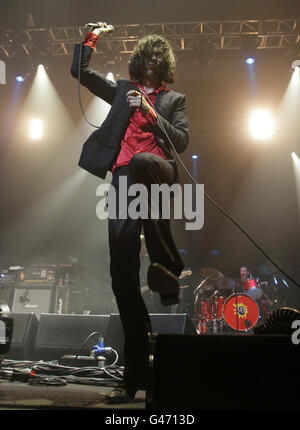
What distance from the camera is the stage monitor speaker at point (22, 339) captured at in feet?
10.6

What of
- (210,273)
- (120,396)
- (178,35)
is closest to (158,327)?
(120,396)

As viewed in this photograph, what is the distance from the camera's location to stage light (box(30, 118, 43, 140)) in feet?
25.5

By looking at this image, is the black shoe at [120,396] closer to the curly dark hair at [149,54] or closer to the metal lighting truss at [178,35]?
the curly dark hair at [149,54]

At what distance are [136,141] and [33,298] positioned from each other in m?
6.97

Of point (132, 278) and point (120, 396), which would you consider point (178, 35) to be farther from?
point (120, 396)

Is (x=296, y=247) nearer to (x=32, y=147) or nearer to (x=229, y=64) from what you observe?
(x=229, y=64)

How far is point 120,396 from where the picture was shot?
149 centimetres

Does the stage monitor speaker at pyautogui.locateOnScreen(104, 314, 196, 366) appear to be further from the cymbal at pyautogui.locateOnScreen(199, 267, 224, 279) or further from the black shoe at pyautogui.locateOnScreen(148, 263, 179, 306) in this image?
the cymbal at pyautogui.locateOnScreen(199, 267, 224, 279)

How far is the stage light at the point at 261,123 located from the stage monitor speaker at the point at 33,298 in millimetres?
5722

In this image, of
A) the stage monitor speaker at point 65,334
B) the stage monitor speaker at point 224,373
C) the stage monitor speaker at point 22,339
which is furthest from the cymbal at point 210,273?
the stage monitor speaker at point 224,373

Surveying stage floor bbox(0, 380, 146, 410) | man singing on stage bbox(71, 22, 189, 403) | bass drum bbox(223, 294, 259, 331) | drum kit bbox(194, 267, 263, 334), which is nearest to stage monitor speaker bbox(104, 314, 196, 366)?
stage floor bbox(0, 380, 146, 410)

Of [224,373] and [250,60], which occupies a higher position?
[250,60]

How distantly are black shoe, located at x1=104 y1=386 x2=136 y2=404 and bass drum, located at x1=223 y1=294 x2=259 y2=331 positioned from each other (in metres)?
4.89

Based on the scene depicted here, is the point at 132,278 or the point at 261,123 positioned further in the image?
the point at 261,123
